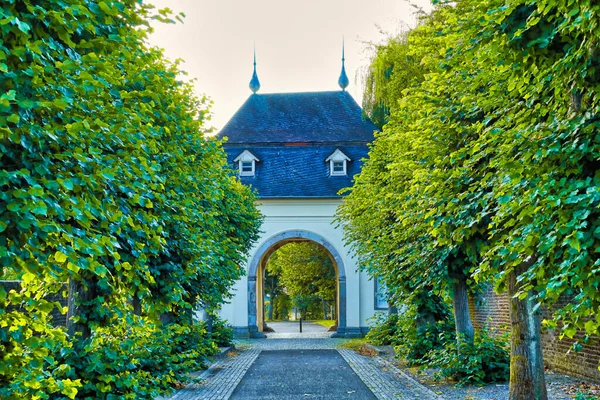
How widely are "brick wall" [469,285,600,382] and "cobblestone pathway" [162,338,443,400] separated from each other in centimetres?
256

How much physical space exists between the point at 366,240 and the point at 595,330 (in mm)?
12321

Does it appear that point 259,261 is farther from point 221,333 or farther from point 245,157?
point 221,333

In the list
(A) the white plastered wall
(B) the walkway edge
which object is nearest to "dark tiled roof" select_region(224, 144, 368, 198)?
(A) the white plastered wall

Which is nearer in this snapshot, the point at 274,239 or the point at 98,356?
the point at 98,356

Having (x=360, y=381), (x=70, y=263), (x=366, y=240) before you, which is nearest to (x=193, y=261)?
(x=360, y=381)

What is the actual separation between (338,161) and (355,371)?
16084mm

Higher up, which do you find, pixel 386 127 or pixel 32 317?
pixel 386 127

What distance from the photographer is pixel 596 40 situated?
16.3 ft

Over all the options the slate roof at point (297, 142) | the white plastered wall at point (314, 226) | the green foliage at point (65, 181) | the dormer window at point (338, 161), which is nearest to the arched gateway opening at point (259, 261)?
the white plastered wall at point (314, 226)

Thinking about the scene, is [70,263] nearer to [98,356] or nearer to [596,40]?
[98,356]

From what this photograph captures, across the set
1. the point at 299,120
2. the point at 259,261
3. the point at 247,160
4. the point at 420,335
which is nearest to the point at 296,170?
the point at 247,160

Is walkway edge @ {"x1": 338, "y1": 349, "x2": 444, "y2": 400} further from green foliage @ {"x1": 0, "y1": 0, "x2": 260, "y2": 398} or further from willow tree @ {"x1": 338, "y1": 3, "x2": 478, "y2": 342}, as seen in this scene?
green foliage @ {"x1": 0, "y1": 0, "x2": 260, "y2": 398}

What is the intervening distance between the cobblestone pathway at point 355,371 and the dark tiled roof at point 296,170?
882 centimetres

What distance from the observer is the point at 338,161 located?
2986 cm
